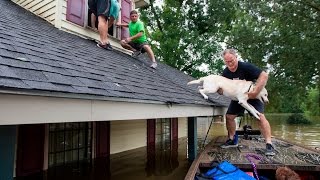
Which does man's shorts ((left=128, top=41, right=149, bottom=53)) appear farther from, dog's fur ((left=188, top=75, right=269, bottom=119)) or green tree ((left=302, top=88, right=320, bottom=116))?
green tree ((left=302, top=88, right=320, bottom=116))

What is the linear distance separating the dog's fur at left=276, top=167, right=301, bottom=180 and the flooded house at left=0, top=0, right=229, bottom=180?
174 cm

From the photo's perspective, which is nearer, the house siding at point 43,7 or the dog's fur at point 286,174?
the dog's fur at point 286,174

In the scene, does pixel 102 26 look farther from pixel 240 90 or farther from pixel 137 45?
pixel 240 90

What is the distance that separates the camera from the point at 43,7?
7.50m

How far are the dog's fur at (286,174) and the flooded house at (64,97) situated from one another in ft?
5.70

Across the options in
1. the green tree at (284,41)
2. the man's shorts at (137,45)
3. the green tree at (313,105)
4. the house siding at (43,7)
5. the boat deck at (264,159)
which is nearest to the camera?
the boat deck at (264,159)

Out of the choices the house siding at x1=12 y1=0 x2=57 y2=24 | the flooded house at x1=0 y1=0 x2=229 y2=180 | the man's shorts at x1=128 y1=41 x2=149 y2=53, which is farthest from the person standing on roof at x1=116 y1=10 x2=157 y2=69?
the house siding at x1=12 y1=0 x2=57 y2=24

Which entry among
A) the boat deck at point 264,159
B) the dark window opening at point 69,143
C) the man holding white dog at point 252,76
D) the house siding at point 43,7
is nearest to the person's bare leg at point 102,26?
the house siding at point 43,7

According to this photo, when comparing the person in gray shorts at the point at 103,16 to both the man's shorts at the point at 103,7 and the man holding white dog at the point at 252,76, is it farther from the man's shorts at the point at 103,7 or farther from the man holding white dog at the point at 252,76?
the man holding white dog at the point at 252,76

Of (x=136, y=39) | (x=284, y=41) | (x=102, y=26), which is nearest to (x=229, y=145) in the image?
(x=136, y=39)

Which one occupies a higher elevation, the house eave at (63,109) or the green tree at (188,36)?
the green tree at (188,36)

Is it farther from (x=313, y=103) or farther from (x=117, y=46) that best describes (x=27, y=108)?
(x=313, y=103)

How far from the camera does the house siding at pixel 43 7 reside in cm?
726

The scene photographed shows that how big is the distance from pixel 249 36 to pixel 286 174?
14958 millimetres
